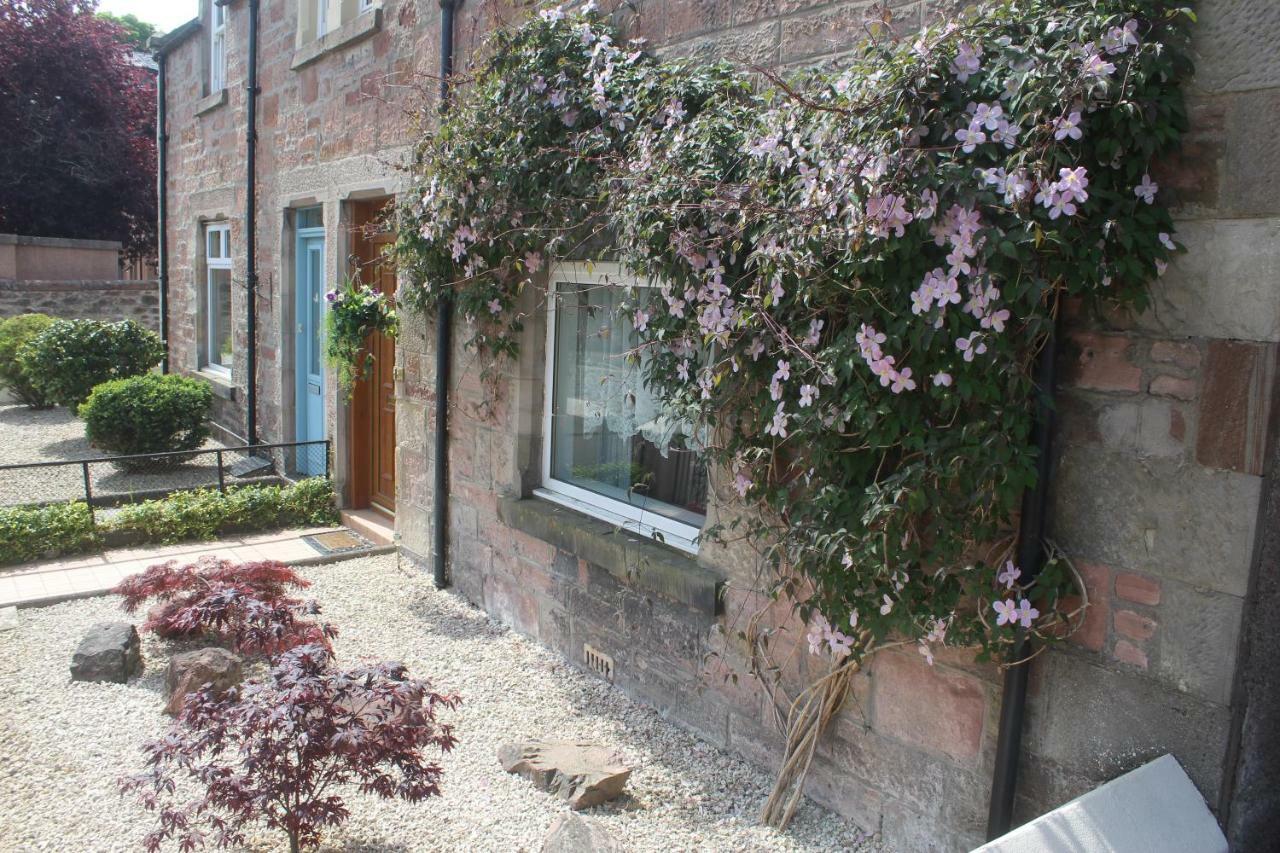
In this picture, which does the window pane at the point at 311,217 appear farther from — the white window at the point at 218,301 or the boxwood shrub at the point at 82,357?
the boxwood shrub at the point at 82,357

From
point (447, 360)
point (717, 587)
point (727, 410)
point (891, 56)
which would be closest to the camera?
point (891, 56)

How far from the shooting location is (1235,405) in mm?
2521

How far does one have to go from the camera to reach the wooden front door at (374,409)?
7738 mm

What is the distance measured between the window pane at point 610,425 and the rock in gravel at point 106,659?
2.32 meters

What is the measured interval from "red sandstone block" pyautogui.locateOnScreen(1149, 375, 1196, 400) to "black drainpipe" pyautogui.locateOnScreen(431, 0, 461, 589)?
13.7ft

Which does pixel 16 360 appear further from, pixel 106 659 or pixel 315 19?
pixel 106 659

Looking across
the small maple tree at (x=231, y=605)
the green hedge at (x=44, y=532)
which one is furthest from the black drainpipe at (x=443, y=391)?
the green hedge at (x=44, y=532)

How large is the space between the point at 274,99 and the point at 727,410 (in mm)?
7076

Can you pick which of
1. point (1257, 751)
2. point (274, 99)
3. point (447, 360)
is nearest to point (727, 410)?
point (1257, 751)

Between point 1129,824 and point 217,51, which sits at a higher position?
point 217,51

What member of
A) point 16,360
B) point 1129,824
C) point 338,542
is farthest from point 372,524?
point 16,360

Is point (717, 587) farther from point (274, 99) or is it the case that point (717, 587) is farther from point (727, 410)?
point (274, 99)

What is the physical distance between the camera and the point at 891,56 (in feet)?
9.47

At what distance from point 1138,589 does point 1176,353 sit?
66 centimetres
